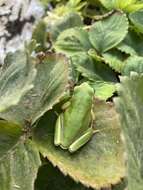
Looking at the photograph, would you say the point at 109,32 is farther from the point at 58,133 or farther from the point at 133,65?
the point at 58,133

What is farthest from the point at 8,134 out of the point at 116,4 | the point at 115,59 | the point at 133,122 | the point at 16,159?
the point at 116,4

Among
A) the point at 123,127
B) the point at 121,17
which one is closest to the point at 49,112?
the point at 123,127

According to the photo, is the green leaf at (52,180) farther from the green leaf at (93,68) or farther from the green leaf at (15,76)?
the green leaf at (93,68)

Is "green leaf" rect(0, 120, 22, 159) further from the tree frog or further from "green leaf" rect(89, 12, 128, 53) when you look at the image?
"green leaf" rect(89, 12, 128, 53)

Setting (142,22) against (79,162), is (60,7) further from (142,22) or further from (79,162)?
(79,162)

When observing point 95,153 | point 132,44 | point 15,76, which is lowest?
point 132,44

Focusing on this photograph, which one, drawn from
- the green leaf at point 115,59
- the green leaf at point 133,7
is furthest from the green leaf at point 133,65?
the green leaf at point 133,7

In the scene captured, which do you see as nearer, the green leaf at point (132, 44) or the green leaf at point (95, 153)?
the green leaf at point (95, 153)
